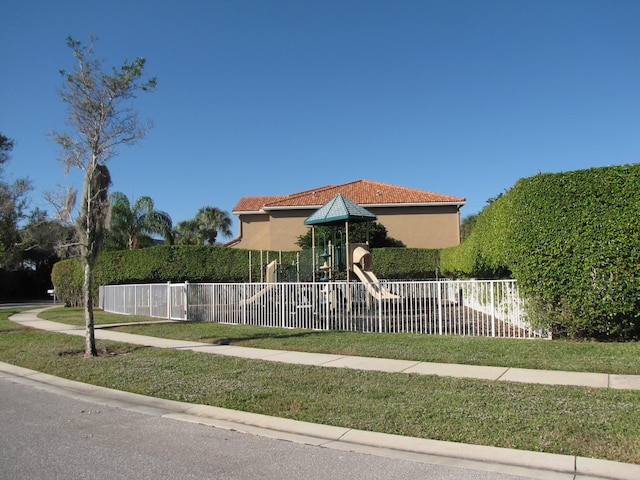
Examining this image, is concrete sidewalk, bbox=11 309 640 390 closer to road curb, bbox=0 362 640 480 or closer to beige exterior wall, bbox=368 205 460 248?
road curb, bbox=0 362 640 480

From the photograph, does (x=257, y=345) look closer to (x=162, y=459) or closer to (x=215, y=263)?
(x=162, y=459)

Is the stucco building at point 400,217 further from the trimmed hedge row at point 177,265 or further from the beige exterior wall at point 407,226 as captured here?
the trimmed hedge row at point 177,265

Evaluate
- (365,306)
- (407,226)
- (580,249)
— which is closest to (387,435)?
(580,249)

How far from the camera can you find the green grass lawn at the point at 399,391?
511 centimetres

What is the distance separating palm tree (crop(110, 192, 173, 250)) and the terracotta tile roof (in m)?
6.22

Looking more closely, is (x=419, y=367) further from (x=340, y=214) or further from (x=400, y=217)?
(x=400, y=217)

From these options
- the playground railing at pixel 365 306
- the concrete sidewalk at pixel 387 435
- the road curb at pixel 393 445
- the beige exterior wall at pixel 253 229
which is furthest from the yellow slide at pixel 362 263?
the beige exterior wall at pixel 253 229

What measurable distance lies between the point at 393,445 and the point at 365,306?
37.4 feet

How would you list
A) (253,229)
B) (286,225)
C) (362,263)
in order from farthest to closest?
1. (253,229)
2. (286,225)
3. (362,263)

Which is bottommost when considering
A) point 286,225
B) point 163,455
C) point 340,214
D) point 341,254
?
point 163,455

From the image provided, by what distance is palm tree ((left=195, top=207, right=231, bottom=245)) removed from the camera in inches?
1940

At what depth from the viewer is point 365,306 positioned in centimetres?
1639

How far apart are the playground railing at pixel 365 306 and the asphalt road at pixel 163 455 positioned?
26.4ft

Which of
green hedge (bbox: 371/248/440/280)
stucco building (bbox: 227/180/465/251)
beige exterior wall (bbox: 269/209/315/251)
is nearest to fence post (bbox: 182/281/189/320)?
green hedge (bbox: 371/248/440/280)
